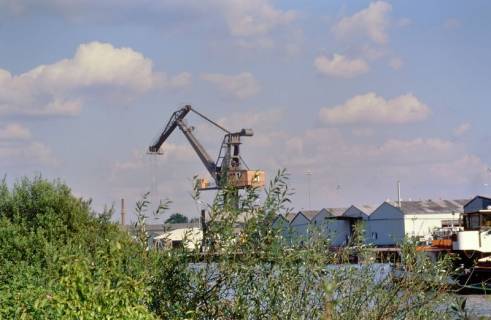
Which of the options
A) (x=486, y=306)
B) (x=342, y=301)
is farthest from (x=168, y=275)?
(x=486, y=306)

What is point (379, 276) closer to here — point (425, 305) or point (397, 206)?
point (425, 305)

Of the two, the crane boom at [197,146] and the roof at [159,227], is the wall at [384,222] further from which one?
the roof at [159,227]

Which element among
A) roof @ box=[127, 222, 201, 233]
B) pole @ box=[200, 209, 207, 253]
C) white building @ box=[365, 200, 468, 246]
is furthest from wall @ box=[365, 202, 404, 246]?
pole @ box=[200, 209, 207, 253]

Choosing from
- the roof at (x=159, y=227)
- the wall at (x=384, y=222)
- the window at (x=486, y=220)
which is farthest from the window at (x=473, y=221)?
the roof at (x=159, y=227)

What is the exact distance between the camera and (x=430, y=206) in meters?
87.6

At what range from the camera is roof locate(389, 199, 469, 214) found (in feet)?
274

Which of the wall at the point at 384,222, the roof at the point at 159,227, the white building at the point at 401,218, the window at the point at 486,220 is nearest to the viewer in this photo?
the roof at the point at 159,227

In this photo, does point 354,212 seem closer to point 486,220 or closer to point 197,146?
point 197,146

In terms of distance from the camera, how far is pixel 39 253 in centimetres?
2153

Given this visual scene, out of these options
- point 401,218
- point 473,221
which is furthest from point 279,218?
point 401,218

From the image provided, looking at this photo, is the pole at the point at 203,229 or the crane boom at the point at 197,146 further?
the crane boom at the point at 197,146

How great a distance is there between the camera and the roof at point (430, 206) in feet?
274

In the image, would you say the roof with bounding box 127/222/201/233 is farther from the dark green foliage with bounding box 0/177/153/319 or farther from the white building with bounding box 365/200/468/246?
the white building with bounding box 365/200/468/246

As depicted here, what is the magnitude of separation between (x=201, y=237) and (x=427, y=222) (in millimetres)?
76003
